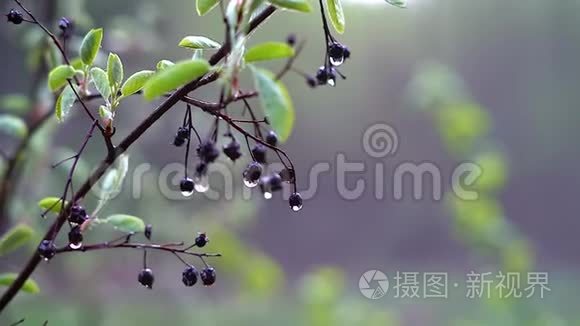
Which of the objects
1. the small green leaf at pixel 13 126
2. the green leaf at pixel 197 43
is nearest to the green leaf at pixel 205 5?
the green leaf at pixel 197 43

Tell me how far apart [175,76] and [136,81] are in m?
0.10

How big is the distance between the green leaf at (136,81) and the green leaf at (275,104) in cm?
12

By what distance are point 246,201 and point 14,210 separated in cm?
90

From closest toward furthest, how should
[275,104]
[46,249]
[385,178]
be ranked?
[275,104]
[46,249]
[385,178]

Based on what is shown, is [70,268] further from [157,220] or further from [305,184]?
[305,184]

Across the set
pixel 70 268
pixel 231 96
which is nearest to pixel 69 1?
pixel 231 96

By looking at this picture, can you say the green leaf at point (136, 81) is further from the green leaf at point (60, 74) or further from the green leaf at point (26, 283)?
the green leaf at point (26, 283)

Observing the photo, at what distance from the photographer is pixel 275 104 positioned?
0.30 metres

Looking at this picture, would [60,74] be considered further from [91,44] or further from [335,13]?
[335,13]

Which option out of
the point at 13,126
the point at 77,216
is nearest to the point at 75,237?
the point at 77,216

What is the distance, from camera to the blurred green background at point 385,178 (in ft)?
6.17

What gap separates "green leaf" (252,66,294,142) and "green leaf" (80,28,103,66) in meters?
0.16

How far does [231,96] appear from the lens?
1.11 ft

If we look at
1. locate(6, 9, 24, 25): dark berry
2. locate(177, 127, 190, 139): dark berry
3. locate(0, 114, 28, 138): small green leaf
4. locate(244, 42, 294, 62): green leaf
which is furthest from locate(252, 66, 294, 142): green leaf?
locate(0, 114, 28, 138): small green leaf
